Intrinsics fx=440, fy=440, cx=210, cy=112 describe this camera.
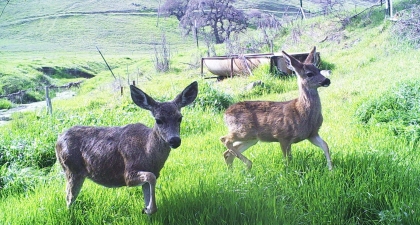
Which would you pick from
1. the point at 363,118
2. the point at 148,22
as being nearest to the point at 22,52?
the point at 148,22

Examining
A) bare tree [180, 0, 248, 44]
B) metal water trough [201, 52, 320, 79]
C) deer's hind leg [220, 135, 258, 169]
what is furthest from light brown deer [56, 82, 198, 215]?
bare tree [180, 0, 248, 44]

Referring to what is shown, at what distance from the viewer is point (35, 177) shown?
568 cm

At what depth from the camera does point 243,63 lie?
14.0 m

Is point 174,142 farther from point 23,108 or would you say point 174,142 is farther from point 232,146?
point 23,108

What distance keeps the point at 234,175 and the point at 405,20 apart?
12.3 meters

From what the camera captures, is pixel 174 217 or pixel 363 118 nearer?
pixel 174 217

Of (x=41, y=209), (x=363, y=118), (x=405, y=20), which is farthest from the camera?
(x=405, y=20)

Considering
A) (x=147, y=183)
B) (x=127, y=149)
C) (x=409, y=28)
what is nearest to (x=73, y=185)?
(x=127, y=149)

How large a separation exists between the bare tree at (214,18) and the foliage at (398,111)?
1704 cm

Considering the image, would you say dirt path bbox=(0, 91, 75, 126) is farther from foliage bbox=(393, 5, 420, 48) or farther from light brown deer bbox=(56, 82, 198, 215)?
foliage bbox=(393, 5, 420, 48)

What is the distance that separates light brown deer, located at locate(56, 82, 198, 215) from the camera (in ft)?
11.1

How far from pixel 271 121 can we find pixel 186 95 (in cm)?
138

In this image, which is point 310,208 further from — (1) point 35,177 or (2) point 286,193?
(1) point 35,177

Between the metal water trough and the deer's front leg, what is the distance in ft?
31.5
